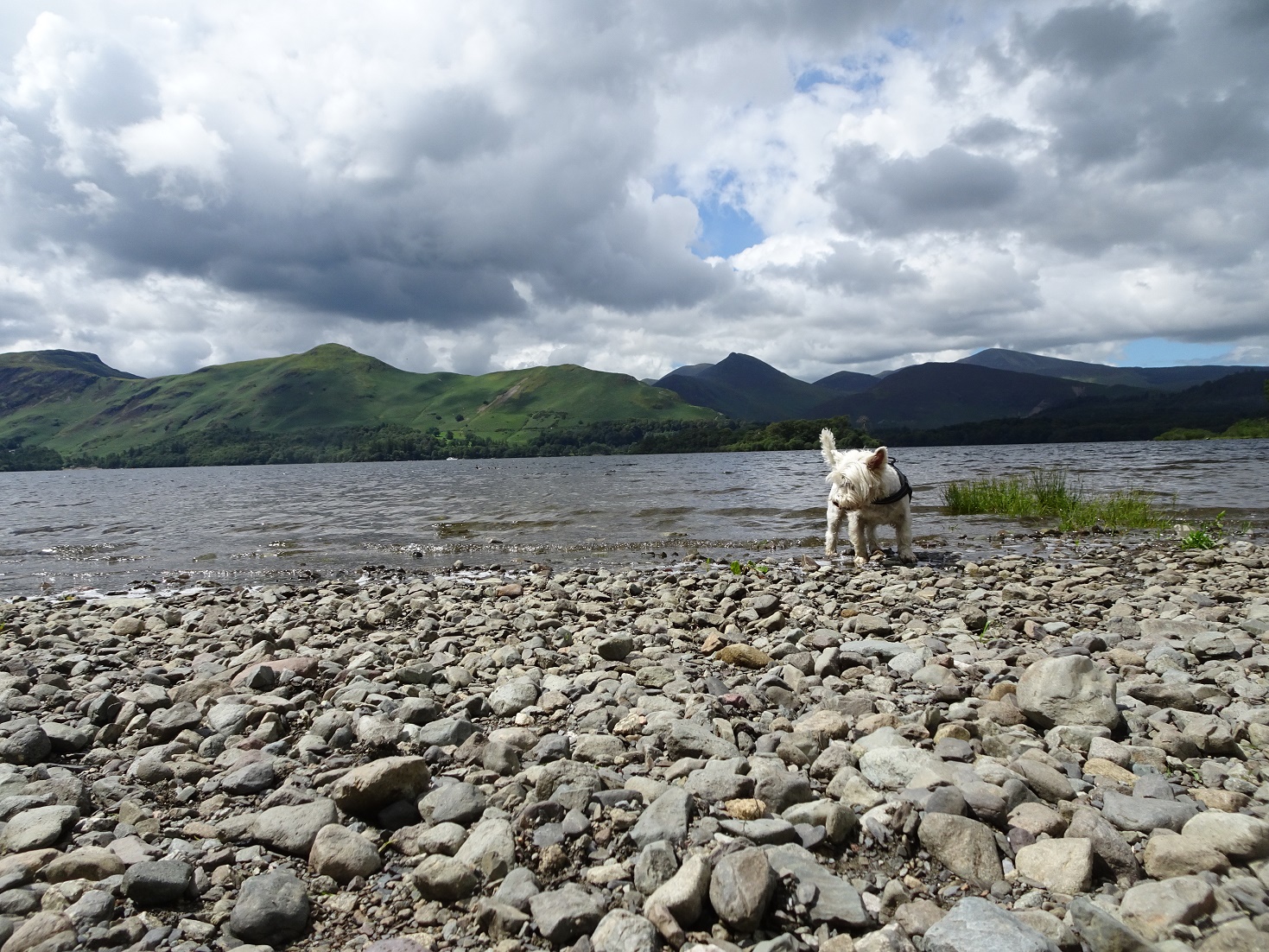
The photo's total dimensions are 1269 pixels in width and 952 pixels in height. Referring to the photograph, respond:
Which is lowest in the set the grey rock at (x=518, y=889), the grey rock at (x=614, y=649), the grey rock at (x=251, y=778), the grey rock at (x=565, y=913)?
the grey rock at (x=614, y=649)

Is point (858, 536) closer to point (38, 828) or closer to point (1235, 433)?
point (38, 828)

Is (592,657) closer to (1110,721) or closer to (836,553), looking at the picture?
(1110,721)

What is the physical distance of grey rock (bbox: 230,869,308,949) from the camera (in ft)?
9.96

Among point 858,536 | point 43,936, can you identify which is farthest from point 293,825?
point 858,536

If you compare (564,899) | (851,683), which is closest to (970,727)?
(851,683)

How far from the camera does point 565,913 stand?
2924 millimetres

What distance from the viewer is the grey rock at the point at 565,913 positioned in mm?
2883

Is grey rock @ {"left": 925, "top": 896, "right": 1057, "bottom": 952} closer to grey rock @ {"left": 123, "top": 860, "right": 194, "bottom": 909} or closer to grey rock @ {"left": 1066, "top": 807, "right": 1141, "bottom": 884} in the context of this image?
grey rock @ {"left": 1066, "top": 807, "right": 1141, "bottom": 884}

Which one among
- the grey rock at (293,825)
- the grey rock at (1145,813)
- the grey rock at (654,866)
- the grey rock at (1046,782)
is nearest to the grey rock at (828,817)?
the grey rock at (654,866)

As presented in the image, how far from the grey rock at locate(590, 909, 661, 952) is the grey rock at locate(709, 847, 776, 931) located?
0.32 metres

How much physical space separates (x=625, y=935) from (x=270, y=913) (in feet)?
5.48

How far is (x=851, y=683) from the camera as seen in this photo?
611 centimetres

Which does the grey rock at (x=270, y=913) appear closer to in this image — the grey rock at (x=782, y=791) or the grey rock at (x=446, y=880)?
the grey rock at (x=446, y=880)

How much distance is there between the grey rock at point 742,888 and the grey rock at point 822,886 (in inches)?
5.2
